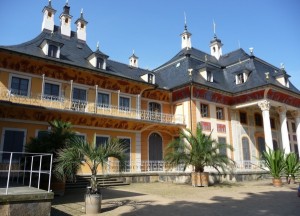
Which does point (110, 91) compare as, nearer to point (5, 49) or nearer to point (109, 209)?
point (5, 49)

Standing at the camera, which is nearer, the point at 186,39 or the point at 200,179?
the point at 200,179

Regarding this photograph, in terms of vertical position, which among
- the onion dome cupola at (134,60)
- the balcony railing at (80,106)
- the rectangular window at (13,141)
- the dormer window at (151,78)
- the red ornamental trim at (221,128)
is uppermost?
the onion dome cupola at (134,60)

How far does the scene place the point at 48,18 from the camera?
74.1 feet

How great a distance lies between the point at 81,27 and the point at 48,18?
3.03 metres

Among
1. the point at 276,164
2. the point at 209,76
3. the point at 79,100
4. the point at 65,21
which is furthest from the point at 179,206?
the point at 65,21

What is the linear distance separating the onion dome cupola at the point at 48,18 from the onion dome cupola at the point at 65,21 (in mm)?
858

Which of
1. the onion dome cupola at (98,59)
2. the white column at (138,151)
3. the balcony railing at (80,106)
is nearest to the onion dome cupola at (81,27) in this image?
the onion dome cupola at (98,59)

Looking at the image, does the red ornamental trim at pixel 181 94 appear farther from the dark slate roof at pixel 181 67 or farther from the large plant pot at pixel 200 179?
the large plant pot at pixel 200 179

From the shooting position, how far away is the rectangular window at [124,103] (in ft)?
66.9

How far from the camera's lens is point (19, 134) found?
15508 mm

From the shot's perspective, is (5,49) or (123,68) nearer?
(5,49)

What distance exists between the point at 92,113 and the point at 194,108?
8969 mm

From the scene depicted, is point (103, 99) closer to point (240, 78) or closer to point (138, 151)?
point (138, 151)

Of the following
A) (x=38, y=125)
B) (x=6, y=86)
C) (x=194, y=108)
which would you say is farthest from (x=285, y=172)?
(x=6, y=86)
